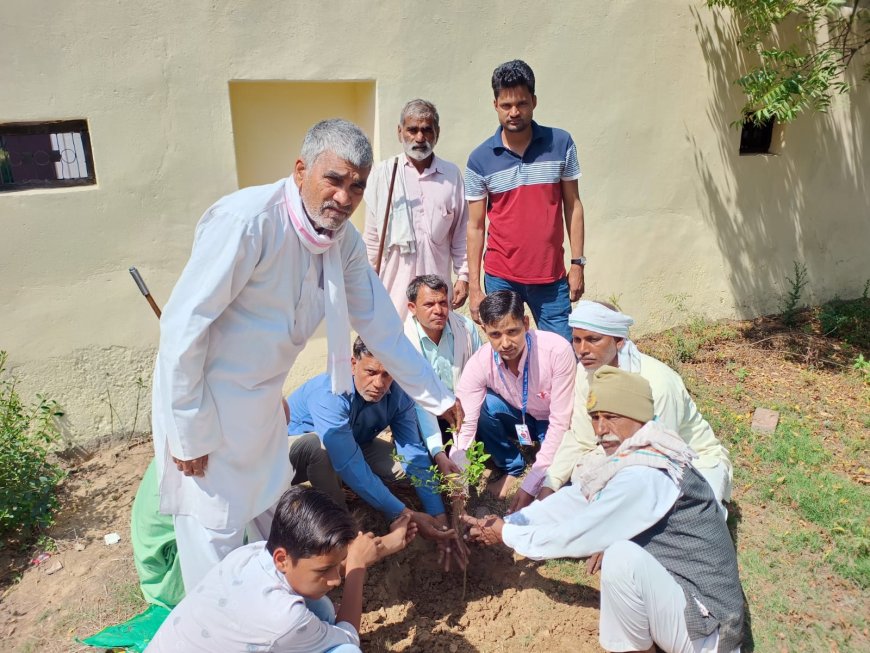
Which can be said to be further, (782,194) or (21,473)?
(782,194)

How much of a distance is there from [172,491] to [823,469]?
378 centimetres

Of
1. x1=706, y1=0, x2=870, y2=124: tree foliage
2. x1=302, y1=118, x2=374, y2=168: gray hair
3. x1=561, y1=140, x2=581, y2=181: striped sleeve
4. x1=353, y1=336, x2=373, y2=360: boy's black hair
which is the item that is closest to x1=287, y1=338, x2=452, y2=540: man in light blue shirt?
x1=353, y1=336, x2=373, y2=360: boy's black hair

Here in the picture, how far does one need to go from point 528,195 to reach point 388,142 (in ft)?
4.01

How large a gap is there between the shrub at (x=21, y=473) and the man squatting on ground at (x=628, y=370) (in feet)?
9.22

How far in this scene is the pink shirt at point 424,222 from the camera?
4332 millimetres

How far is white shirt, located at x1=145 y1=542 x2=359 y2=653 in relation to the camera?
2178 mm

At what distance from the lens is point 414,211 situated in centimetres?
434

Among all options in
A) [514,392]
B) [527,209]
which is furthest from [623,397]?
[527,209]

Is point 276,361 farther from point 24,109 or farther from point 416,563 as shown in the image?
point 24,109

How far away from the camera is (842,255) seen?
710 centimetres

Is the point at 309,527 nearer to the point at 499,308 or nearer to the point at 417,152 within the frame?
the point at 499,308

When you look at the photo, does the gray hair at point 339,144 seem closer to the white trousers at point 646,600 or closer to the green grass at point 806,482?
the white trousers at point 646,600

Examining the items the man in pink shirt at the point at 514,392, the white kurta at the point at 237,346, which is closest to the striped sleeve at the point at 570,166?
the man in pink shirt at the point at 514,392

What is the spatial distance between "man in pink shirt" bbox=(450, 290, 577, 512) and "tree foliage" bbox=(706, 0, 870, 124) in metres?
2.97
